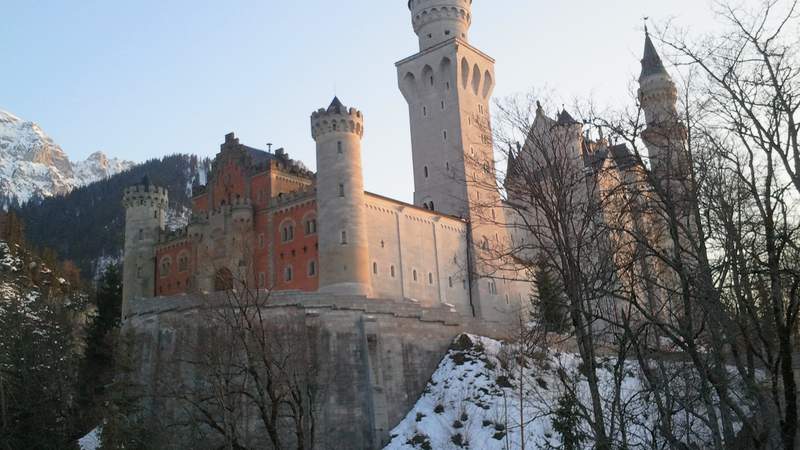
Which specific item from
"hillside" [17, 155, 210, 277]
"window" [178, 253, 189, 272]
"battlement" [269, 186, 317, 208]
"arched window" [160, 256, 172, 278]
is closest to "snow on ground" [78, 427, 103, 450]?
"window" [178, 253, 189, 272]

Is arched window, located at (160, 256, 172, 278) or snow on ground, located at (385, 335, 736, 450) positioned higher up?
arched window, located at (160, 256, 172, 278)

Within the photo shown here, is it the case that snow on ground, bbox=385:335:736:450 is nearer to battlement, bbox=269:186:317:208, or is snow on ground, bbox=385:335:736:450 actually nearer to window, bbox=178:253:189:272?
battlement, bbox=269:186:317:208

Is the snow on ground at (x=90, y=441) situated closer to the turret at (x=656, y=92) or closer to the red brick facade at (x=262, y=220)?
the red brick facade at (x=262, y=220)

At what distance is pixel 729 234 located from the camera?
12.4 m

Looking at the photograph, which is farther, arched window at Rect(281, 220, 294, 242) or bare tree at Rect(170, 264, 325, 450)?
arched window at Rect(281, 220, 294, 242)

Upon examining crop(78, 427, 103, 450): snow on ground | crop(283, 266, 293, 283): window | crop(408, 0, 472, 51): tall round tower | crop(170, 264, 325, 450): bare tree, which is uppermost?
crop(408, 0, 472, 51): tall round tower

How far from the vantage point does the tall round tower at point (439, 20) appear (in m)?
60.5

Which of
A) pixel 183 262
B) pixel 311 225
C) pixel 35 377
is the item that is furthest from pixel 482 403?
pixel 183 262

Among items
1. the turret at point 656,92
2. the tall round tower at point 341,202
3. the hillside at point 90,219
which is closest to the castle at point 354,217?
the tall round tower at point 341,202

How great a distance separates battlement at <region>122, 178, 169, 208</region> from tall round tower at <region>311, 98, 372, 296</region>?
17.5 metres

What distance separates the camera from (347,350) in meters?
36.2

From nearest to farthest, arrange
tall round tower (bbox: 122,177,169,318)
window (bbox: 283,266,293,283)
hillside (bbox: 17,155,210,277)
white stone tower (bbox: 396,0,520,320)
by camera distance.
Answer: window (bbox: 283,266,293,283) < white stone tower (bbox: 396,0,520,320) < tall round tower (bbox: 122,177,169,318) < hillside (bbox: 17,155,210,277)

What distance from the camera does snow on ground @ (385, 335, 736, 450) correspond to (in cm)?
3259

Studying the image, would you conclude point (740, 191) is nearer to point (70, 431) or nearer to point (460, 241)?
point (70, 431)
